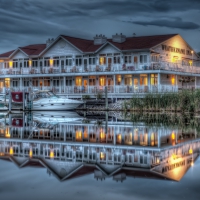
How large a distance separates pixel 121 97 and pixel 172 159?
3854 centimetres

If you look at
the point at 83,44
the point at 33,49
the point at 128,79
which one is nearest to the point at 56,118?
the point at 128,79

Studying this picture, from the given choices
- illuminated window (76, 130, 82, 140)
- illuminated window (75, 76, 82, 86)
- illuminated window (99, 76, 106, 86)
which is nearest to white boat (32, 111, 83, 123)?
illuminated window (76, 130, 82, 140)

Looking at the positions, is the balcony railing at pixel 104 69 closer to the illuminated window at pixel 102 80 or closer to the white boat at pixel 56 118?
the illuminated window at pixel 102 80

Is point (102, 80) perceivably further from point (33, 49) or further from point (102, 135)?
point (102, 135)

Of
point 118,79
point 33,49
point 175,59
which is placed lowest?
point 118,79

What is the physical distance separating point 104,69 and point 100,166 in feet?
145

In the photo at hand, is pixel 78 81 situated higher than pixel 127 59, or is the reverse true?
pixel 127 59

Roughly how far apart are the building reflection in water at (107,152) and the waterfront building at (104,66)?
92.3 ft

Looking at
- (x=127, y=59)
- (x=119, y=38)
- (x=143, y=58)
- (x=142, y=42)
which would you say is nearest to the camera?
(x=143, y=58)

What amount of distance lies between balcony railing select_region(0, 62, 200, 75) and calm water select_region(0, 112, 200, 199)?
31500mm

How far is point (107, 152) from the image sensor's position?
56.0 feet

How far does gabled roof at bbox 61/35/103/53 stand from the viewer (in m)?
60.3

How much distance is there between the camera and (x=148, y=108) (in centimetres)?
4559

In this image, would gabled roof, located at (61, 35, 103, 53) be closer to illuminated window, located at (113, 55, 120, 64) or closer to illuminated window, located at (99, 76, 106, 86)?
illuminated window, located at (113, 55, 120, 64)
